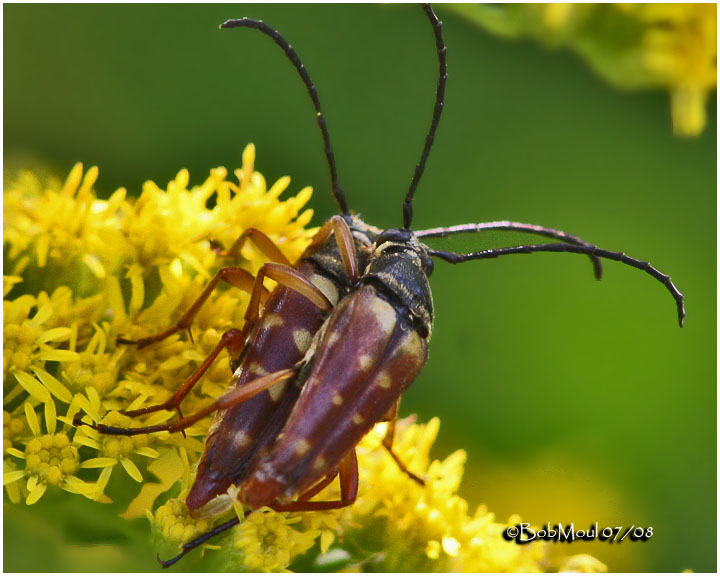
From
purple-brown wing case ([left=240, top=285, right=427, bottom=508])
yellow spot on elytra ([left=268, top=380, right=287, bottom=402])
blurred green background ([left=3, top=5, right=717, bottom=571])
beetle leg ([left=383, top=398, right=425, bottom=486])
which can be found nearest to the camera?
purple-brown wing case ([left=240, top=285, right=427, bottom=508])

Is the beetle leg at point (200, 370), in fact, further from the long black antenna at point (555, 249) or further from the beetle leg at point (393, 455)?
the long black antenna at point (555, 249)

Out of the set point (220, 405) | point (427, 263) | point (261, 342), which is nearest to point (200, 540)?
point (220, 405)

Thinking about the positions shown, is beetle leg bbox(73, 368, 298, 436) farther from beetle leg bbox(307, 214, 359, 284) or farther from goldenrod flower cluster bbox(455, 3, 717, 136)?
goldenrod flower cluster bbox(455, 3, 717, 136)

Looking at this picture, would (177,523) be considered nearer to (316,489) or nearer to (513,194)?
(316,489)

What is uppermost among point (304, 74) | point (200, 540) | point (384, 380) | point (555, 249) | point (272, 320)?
point (304, 74)

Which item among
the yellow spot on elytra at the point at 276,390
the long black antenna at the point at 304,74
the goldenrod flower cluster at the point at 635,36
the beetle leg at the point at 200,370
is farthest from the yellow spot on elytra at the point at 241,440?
the goldenrod flower cluster at the point at 635,36

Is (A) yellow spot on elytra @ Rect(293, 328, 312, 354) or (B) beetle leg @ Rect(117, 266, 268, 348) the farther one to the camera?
(B) beetle leg @ Rect(117, 266, 268, 348)

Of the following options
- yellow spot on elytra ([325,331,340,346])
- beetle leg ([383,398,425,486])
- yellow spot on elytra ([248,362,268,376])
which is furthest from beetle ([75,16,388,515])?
beetle leg ([383,398,425,486])

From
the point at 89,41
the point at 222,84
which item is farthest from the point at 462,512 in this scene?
the point at 89,41
